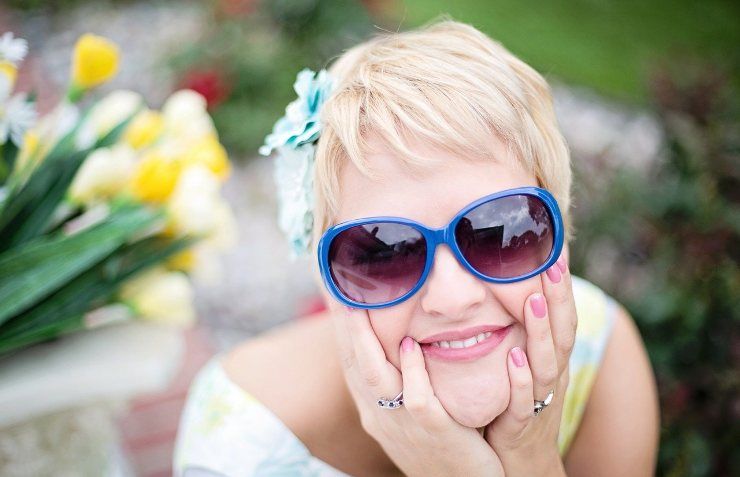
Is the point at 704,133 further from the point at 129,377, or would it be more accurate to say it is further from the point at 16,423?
the point at 16,423

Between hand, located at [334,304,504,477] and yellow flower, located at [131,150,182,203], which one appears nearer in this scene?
hand, located at [334,304,504,477]

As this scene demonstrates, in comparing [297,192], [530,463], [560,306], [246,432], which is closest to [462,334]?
[560,306]

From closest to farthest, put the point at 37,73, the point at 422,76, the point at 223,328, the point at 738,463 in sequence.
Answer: the point at 422,76
the point at 738,463
the point at 223,328
the point at 37,73

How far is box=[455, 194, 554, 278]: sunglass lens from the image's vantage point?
1.49m

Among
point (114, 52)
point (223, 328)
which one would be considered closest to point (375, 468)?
point (114, 52)

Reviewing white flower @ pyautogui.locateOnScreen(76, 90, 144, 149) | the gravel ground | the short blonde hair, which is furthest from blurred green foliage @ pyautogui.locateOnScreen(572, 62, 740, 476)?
white flower @ pyautogui.locateOnScreen(76, 90, 144, 149)

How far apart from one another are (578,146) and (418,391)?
13.8 feet

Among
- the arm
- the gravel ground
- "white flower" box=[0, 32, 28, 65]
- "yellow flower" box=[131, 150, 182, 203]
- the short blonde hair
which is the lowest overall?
the gravel ground

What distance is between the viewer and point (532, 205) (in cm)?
151

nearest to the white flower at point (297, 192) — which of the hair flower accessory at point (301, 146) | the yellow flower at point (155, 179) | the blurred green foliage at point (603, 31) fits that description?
the hair flower accessory at point (301, 146)

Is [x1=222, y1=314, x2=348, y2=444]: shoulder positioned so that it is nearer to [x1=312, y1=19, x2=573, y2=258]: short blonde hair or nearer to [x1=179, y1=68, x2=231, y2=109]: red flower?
[x1=312, y1=19, x2=573, y2=258]: short blonde hair

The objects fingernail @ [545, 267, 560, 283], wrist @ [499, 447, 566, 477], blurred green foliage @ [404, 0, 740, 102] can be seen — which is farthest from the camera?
blurred green foliage @ [404, 0, 740, 102]

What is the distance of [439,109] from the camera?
5.08ft

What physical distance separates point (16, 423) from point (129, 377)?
28 cm
